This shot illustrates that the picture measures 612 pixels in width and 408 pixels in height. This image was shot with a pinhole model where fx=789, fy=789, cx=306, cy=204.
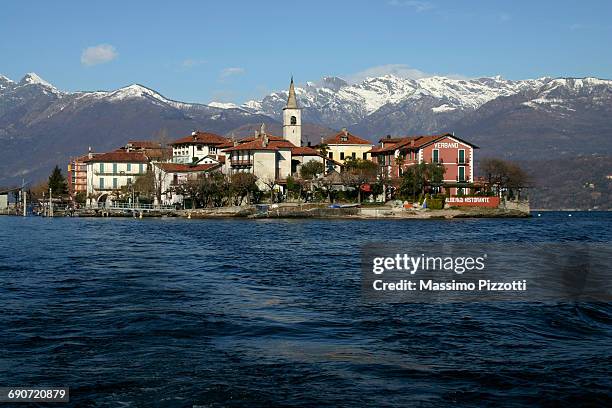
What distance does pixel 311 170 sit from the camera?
319 ft

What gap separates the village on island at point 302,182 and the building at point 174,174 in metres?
0.14

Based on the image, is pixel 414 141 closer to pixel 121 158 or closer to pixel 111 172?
pixel 121 158

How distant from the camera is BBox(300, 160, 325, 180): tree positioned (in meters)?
97.1

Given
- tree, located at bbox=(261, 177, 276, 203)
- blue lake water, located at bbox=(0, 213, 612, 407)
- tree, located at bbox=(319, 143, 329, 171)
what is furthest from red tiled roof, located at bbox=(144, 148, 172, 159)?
blue lake water, located at bbox=(0, 213, 612, 407)

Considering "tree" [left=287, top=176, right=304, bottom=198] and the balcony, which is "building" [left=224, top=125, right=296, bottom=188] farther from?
"tree" [left=287, top=176, right=304, bottom=198]

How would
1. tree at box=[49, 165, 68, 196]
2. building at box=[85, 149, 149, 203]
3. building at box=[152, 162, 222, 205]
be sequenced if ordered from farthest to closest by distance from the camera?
tree at box=[49, 165, 68, 196], building at box=[85, 149, 149, 203], building at box=[152, 162, 222, 205]

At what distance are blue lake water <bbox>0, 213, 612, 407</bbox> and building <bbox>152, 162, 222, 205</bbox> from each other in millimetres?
75364

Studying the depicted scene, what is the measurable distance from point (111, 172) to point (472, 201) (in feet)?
178

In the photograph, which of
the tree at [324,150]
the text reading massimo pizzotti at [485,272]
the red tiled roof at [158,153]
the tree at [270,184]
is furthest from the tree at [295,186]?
the text reading massimo pizzotti at [485,272]

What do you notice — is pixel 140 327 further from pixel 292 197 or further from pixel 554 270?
pixel 292 197

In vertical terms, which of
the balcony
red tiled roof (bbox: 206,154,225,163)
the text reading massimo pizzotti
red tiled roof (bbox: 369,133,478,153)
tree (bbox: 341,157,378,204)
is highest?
red tiled roof (bbox: 369,133,478,153)

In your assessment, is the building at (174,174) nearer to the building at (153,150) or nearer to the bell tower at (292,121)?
the building at (153,150)

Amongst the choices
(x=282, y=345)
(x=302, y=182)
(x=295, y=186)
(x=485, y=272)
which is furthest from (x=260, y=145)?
(x=282, y=345)

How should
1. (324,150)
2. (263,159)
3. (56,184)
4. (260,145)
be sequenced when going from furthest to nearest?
(56,184) < (324,150) < (260,145) < (263,159)
